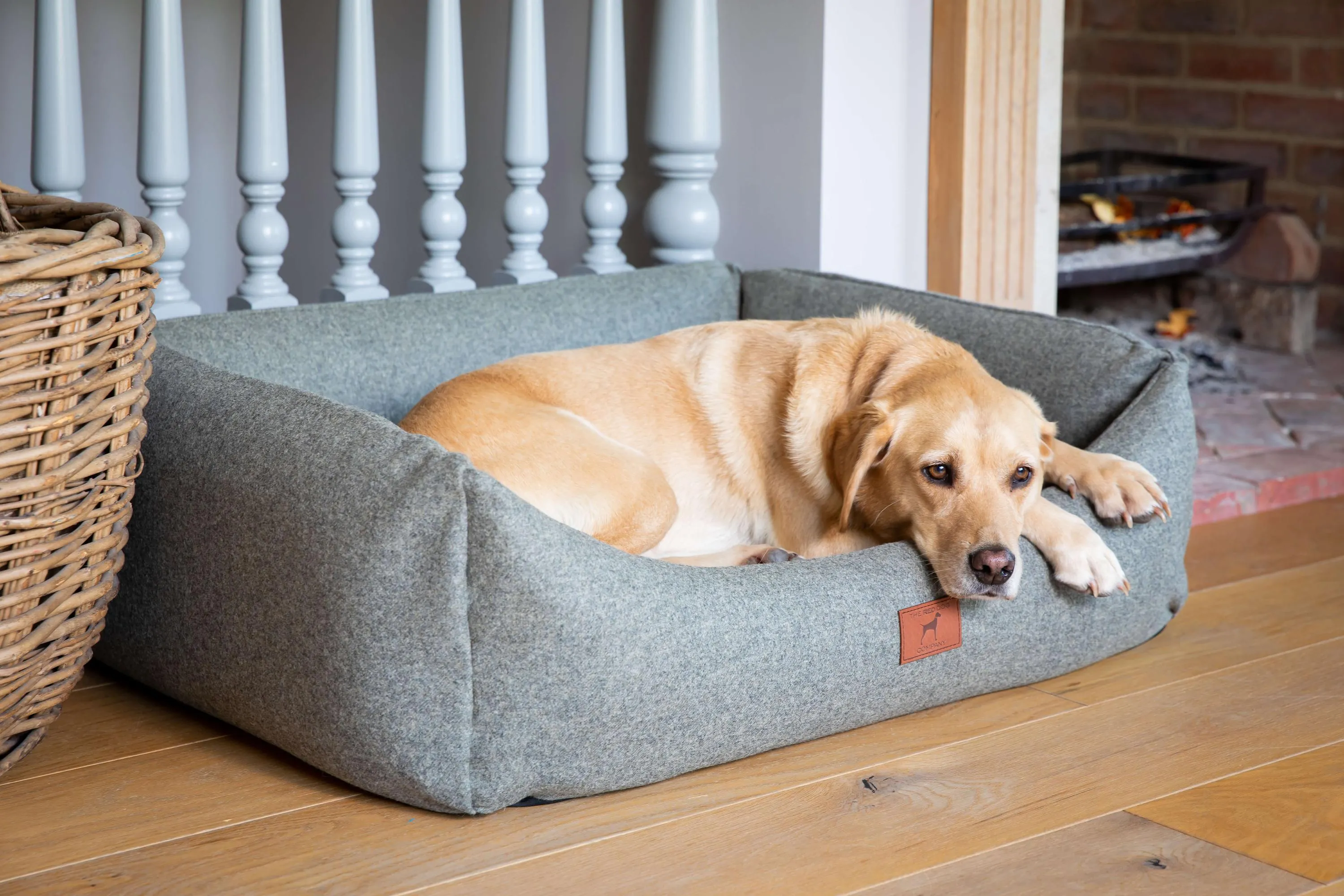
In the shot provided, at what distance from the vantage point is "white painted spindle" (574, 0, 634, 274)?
3.12 metres

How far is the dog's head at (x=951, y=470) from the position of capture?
6.48 ft

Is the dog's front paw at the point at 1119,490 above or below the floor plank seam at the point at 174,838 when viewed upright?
above

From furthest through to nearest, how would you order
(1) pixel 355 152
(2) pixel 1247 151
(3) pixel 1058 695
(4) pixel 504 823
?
(2) pixel 1247 151
(1) pixel 355 152
(3) pixel 1058 695
(4) pixel 504 823

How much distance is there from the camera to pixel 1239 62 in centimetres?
518

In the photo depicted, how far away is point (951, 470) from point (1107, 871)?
2.15 feet

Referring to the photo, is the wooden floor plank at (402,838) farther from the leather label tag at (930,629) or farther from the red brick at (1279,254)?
the red brick at (1279,254)

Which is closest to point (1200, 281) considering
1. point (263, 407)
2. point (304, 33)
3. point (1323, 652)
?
point (1323, 652)

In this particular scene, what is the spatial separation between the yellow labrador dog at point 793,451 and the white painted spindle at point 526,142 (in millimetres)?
687

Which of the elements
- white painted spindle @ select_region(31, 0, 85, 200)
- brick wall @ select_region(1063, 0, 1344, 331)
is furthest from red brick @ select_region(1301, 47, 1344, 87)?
white painted spindle @ select_region(31, 0, 85, 200)

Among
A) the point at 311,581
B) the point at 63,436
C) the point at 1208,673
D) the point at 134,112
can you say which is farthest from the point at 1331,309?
the point at 63,436

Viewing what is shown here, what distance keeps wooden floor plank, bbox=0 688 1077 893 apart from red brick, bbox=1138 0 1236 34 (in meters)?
4.22

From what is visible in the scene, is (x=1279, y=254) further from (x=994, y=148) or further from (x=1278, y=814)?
(x=1278, y=814)

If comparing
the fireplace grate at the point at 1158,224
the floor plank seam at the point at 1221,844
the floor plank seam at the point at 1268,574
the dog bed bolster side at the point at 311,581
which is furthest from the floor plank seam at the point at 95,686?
the fireplace grate at the point at 1158,224

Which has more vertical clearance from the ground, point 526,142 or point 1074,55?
point 1074,55
